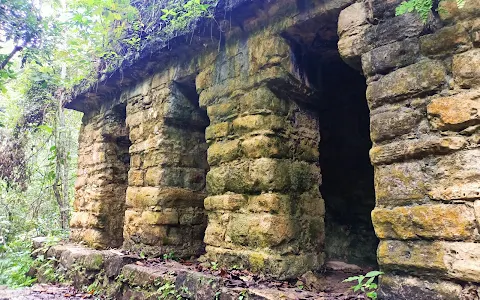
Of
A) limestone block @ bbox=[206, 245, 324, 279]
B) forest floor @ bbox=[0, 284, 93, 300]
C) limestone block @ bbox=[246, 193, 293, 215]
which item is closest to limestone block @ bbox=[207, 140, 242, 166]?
limestone block @ bbox=[246, 193, 293, 215]

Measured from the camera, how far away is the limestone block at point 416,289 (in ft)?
6.16

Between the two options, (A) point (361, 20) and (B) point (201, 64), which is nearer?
(A) point (361, 20)

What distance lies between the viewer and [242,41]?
341 centimetres

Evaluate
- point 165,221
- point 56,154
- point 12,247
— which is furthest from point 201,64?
point 12,247

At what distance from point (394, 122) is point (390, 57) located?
1.42 ft

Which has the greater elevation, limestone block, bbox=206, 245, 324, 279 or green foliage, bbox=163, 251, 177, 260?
limestone block, bbox=206, 245, 324, 279

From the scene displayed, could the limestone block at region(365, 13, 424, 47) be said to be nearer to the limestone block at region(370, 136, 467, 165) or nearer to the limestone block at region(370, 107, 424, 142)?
the limestone block at region(370, 107, 424, 142)

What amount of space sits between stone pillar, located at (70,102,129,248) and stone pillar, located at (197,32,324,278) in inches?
91.5

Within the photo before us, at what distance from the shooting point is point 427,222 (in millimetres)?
1995

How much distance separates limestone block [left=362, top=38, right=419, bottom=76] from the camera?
2264 mm

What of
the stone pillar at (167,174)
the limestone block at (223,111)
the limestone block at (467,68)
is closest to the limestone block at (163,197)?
the stone pillar at (167,174)

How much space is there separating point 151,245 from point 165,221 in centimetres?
30

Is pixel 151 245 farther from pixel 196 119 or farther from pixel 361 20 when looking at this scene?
pixel 361 20

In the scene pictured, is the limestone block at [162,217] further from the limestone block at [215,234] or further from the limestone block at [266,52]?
the limestone block at [266,52]
